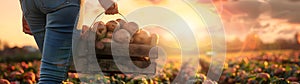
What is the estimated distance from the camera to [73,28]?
9.36ft

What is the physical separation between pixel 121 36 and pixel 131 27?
0.13 metres

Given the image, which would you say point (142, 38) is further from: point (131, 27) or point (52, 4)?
point (52, 4)

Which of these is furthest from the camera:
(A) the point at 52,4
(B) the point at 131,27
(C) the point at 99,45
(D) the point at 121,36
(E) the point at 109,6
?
(B) the point at 131,27

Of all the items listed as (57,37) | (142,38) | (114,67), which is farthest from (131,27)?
(57,37)

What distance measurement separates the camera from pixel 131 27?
12.4 feet

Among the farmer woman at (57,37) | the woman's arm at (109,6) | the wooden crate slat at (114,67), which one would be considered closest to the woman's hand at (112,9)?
the woman's arm at (109,6)

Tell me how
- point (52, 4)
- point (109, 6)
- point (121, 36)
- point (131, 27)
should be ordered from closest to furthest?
point (52, 4), point (109, 6), point (121, 36), point (131, 27)

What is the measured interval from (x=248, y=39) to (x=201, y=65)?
296 centimetres

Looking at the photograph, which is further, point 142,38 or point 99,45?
point 142,38

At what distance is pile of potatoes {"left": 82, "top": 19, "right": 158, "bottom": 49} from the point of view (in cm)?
368

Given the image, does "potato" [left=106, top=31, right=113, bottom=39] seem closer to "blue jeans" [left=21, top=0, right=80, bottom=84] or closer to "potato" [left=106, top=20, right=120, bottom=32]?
"potato" [left=106, top=20, right=120, bottom=32]

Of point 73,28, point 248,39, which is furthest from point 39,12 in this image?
point 248,39

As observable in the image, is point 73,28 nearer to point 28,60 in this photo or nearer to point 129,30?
point 129,30

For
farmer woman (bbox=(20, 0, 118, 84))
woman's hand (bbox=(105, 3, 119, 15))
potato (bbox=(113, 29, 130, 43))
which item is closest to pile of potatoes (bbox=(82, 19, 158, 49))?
potato (bbox=(113, 29, 130, 43))
